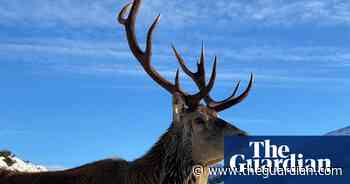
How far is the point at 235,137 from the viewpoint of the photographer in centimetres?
960

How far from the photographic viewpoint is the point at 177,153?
1006 centimetres

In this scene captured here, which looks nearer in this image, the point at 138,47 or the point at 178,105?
the point at 178,105

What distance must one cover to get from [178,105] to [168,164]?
827mm

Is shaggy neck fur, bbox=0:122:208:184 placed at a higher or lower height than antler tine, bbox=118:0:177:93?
lower

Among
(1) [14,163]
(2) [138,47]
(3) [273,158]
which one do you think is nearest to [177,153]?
(2) [138,47]

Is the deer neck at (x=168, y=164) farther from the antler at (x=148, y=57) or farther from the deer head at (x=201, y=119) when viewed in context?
the antler at (x=148, y=57)

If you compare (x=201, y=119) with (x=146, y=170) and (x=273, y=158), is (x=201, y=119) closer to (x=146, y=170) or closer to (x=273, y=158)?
(x=146, y=170)

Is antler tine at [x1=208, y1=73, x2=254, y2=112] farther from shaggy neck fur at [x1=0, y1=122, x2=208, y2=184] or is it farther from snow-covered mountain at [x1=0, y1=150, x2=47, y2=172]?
snow-covered mountain at [x1=0, y1=150, x2=47, y2=172]

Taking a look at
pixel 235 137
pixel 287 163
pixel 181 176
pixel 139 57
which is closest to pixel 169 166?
pixel 181 176

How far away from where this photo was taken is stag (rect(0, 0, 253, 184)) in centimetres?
980

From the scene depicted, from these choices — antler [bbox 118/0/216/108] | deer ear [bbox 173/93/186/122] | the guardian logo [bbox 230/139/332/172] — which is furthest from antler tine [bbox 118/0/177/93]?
the guardian logo [bbox 230/139/332/172]

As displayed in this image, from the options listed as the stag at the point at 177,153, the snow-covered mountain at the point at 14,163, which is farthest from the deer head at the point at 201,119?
the snow-covered mountain at the point at 14,163

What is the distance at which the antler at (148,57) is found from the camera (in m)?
10.3

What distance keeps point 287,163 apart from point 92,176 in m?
3.61
